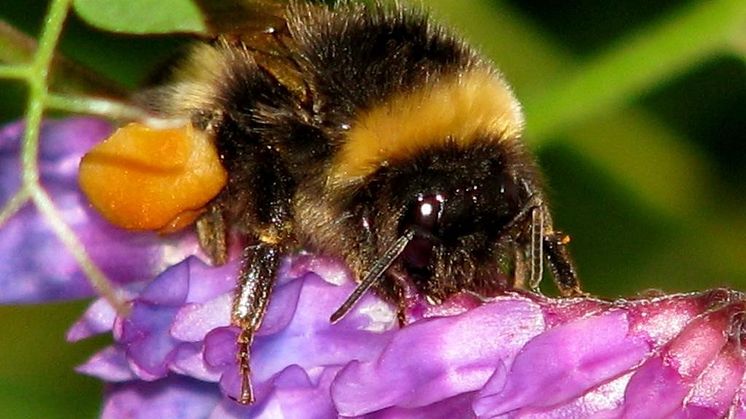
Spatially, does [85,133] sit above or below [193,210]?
below

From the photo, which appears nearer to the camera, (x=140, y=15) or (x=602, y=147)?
(x=140, y=15)

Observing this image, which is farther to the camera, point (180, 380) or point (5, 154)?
point (5, 154)

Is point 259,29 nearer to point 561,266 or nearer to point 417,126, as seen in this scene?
point 417,126

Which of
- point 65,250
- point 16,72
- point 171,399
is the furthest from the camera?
point 65,250

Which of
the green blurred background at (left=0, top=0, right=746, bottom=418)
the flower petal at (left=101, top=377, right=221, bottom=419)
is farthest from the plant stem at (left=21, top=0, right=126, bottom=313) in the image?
the green blurred background at (left=0, top=0, right=746, bottom=418)

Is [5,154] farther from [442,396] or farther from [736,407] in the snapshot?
[736,407]

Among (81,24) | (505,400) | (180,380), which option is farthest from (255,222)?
(81,24)

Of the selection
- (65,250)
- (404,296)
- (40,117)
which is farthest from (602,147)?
(40,117)
